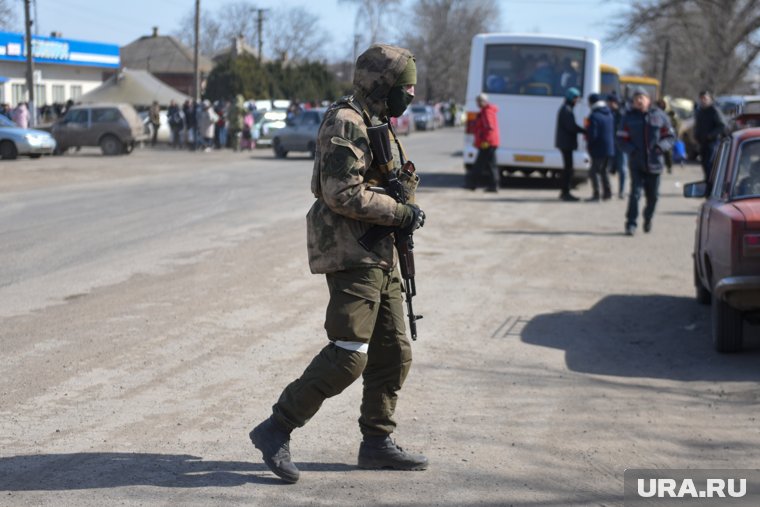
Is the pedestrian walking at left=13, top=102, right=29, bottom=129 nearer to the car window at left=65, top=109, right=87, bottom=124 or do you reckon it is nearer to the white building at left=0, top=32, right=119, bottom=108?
the car window at left=65, top=109, right=87, bottom=124

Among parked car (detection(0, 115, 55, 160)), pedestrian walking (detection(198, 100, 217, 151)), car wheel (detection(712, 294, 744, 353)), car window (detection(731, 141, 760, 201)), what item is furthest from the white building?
car wheel (detection(712, 294, 744, 353))

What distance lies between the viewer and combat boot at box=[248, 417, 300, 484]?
4816mm

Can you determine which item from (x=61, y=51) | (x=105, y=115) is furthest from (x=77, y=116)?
(x=61, y=51)

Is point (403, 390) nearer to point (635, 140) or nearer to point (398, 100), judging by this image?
point (398, 100)

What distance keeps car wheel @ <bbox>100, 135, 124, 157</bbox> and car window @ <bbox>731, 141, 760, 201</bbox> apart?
2945 cm

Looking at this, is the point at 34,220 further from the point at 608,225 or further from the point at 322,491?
the point at 322,491

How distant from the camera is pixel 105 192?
2092cm

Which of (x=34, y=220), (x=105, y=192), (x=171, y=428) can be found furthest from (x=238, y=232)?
(x=171, y=428)

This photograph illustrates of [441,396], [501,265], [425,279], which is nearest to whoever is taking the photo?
[441,396]

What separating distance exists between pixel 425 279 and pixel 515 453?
5.61m

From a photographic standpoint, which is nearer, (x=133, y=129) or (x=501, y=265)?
(x=501, y=265)

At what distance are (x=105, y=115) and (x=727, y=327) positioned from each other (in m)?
30.6

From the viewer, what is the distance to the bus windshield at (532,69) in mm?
21859

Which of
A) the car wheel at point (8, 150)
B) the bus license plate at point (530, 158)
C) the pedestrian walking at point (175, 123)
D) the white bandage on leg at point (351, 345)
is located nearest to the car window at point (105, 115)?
Result: the car wheel at point (8, 150)
